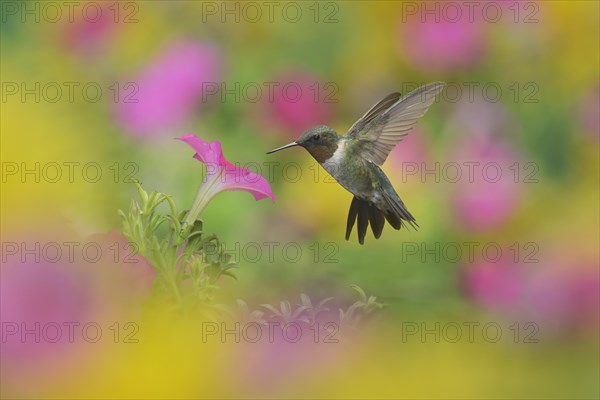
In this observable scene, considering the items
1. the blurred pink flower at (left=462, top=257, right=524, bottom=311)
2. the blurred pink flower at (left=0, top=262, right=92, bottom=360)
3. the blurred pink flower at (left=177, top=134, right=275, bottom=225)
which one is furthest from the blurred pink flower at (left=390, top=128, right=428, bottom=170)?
the blurred pink flower at (left=0, top=262, right=92, bottom=360)

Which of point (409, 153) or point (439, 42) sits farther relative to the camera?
point (439, 42)

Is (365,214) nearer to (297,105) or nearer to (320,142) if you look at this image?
(320,142)

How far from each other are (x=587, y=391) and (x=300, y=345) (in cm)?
2

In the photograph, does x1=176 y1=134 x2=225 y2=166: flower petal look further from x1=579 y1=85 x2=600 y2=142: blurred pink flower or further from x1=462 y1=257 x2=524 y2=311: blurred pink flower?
x1=579 y1=85 x2=600 y2=142: blurred pink flower

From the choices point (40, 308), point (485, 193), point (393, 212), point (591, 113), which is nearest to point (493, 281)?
point (485, 193)

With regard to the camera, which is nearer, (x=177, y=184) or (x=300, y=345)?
(x=300, y=345)

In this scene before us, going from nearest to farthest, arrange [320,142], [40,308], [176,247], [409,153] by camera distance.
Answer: [40,308]
[176,247]
[320,142]
[409,153]

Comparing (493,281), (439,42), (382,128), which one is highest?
(439,42)

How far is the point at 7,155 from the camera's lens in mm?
106

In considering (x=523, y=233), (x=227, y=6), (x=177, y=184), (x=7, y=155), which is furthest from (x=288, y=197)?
(x=7, y=155)

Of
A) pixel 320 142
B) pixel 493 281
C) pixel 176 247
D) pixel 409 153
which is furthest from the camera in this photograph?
pixel 409 153

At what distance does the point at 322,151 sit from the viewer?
0.41m

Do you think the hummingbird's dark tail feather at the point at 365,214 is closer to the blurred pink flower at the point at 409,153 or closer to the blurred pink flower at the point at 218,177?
the blurred pink flower at the point at 218,177

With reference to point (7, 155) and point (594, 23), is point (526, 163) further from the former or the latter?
point (7, 155)
